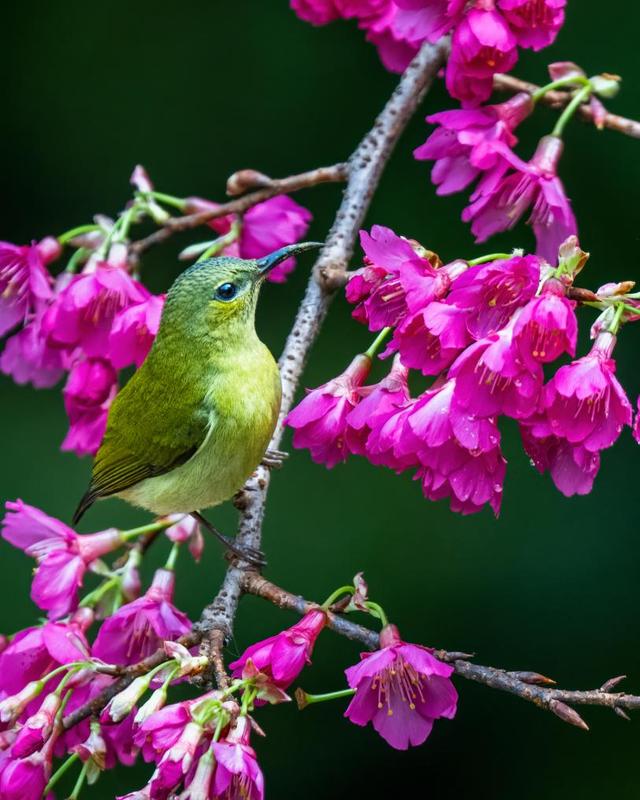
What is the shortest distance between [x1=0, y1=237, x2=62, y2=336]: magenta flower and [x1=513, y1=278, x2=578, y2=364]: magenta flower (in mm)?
881

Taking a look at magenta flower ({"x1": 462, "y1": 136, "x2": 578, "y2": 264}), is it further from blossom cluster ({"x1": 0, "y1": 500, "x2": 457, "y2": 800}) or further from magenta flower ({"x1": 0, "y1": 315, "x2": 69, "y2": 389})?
magenta flower ({"x1": 0, "y1": 315, "x2": 69, "y2": 389})

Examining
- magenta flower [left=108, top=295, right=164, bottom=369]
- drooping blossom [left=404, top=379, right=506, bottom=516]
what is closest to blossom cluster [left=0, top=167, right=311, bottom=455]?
magenta flower [left=108, top=295, right=164, bottom=369]

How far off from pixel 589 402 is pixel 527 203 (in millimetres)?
452

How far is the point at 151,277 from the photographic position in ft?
11.4

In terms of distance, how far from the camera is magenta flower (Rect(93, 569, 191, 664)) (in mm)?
1561

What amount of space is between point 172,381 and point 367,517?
122cm

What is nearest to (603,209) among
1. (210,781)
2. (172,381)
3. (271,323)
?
(271,323)

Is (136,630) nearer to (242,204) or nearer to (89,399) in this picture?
(89,399)

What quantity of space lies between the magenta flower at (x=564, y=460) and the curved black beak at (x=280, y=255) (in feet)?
1.86

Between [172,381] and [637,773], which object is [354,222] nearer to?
[172,381]

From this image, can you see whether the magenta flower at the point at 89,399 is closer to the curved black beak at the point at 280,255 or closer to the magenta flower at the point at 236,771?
the curved black beak at the point at 280,255

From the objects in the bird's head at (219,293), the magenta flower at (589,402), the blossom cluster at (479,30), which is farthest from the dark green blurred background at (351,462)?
the magenta flower at (589,402)

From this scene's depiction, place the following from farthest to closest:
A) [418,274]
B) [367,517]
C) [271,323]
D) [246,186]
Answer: [271,323] < [367,517] < [246,186] < [418,274]

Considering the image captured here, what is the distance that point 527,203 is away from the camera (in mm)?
1613
